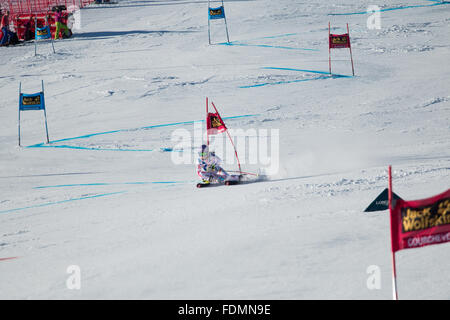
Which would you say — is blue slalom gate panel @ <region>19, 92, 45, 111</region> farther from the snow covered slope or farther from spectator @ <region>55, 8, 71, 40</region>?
spectator @ <region>55, 8, 71, 40</region>

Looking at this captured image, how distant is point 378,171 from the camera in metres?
8.63

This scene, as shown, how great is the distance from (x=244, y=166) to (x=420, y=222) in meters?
6.54

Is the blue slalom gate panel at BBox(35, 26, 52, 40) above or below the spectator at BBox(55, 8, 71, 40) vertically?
below

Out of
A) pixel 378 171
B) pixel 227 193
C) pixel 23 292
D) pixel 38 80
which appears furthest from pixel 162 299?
pixel 38 80

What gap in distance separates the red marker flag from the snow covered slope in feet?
3.69

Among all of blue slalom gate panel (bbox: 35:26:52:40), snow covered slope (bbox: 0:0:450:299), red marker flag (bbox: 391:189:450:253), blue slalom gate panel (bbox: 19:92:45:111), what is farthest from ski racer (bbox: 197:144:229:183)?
blue slalom gate panel (bbox: 35:26:52:40)

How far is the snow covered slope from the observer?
5.55 meters

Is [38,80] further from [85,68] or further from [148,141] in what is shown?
[148,141]

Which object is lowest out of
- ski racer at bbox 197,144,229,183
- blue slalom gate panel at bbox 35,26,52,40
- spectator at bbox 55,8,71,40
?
ski racer at bbox 197,144,229,183

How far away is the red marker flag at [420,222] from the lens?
3.81 metres

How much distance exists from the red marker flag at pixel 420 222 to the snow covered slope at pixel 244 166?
1.13 meters

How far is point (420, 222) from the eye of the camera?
3.85 metres

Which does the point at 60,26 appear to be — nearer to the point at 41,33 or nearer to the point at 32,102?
the point at 41,33

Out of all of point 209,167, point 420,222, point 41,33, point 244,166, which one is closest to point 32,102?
point 244,166
